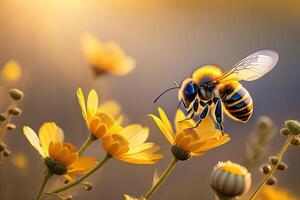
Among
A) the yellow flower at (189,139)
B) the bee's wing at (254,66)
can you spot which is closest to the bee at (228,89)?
the bee's wing at (254,66)

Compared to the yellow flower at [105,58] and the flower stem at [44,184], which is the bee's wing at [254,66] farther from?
the yellow flower at [105,58]

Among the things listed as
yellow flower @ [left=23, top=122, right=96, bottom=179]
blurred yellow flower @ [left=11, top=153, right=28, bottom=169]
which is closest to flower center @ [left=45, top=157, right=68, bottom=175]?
yellow flower @ [left=23, top=122, right=96, bottom=179]

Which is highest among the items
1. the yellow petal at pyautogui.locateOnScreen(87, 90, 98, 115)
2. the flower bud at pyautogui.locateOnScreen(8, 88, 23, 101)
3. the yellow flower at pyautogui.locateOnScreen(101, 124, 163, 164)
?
the flower bud at pyautogui.locateOnScreen(8, 88, 23, 101)

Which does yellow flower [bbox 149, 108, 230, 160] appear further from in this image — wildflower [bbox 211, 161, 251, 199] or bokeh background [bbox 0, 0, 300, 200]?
bokeh background [bbox 0, 0, 300, 200]

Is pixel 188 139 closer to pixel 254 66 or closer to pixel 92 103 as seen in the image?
pixel 92 103

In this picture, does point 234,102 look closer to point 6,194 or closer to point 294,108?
point 6,194

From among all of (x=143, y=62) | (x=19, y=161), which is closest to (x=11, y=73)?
(x=19, y=161)
